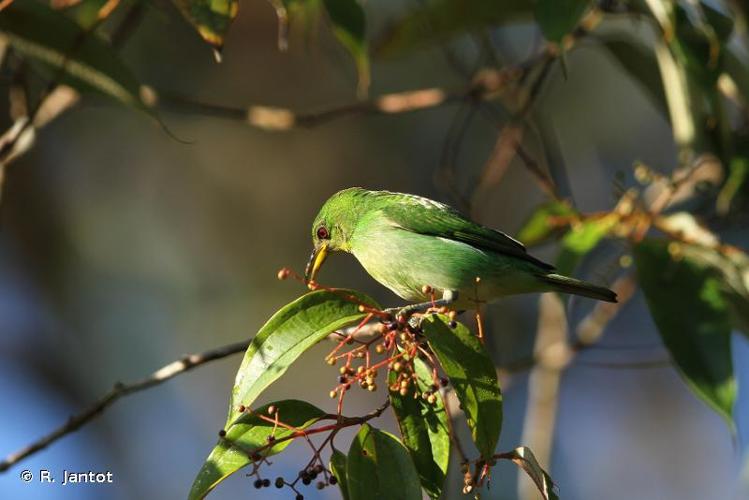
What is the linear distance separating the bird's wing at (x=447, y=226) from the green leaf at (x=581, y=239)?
5.5 inches

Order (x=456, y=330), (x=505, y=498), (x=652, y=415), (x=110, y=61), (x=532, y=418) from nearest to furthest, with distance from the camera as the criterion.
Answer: (x=456, y=330), (x=110, y=61), (x=532, y=418), (x=505, y=498), (x=652, y=415)

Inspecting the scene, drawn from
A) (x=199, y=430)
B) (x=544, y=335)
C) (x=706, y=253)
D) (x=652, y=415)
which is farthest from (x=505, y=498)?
(x=706, y=253)

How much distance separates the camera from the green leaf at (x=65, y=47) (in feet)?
10.6

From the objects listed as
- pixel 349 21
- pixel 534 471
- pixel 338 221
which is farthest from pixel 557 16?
pixel 534 471

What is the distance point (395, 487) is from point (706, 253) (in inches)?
76.4

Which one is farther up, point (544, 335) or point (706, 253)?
point (706, 253)

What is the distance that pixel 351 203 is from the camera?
3730 millimetres

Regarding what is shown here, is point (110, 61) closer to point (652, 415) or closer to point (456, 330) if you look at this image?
→ point (456, 330)

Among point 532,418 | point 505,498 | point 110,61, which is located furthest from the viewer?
point 505,498

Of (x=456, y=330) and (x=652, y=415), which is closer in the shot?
(x=456, y=330)

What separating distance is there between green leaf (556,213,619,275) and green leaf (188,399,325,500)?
57.4 inches

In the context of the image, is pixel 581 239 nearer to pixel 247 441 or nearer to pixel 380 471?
pixel 380 471

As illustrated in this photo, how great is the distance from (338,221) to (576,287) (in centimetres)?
95

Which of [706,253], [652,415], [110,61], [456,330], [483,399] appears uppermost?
[110,61]
